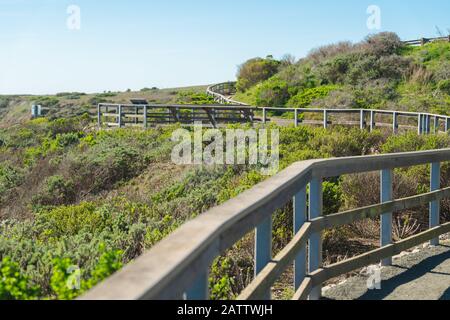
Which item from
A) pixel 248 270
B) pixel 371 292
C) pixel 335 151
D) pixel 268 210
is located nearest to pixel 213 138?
pixel 335 151

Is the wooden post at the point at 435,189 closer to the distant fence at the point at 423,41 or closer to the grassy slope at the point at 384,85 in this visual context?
the grassy slope at the point at 384,85

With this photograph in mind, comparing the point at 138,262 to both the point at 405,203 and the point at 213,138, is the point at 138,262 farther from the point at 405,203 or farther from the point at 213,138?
the point at 213,138

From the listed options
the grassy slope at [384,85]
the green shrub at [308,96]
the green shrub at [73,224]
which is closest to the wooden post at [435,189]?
the green shrub at [73,224]

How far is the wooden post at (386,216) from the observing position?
5707 mm

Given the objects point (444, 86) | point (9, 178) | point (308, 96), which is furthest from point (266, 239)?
point (308, 96)

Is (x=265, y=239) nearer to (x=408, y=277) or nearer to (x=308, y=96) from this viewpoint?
(x=408, y=277)

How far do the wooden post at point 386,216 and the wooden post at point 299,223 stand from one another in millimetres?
1413

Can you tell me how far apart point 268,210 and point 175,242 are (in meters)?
1.19

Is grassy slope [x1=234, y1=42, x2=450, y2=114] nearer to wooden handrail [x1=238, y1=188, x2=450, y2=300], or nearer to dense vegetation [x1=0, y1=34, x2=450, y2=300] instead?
dense vegetation [x1=0, y1=34, x2=450, y2=300]

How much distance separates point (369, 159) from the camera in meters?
5.25

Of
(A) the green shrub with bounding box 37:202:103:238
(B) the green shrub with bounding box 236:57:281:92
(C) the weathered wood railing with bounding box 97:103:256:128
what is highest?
(B) the green shrub with bounding box 236:57:281:92

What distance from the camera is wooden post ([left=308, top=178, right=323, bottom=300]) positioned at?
4.81 m

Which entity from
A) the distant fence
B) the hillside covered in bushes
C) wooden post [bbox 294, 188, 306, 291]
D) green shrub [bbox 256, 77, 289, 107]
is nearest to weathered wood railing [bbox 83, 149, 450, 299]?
wooden post [bbox 294, 188, 306, 291]

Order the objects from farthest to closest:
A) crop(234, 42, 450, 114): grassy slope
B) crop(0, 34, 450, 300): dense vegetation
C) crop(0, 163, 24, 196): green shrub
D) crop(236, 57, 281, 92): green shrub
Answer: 1. crop(236, 57, 281, 92): green shrub
2. crop(234, 42, 450, 114): grassy slope
3. crop(0, 163, 24, 196): green shrub
4. crop(0, 34, 450, 300): dense vegetation
